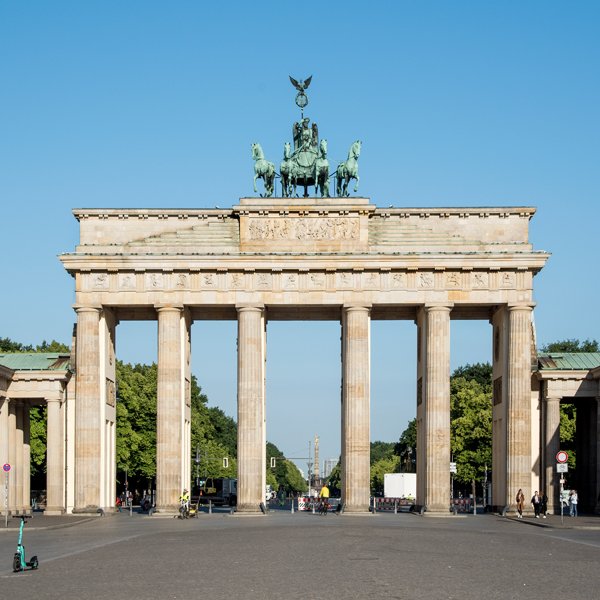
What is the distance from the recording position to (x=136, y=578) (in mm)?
22672

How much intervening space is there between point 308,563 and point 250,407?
103 feet

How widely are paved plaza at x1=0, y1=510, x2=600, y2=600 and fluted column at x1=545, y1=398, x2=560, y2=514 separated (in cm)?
1545

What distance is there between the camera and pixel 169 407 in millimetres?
56188

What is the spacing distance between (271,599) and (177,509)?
37148mm

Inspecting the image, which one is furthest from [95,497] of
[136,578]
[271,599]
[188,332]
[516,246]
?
[271,599]

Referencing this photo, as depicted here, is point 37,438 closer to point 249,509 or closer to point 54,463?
point 54,463

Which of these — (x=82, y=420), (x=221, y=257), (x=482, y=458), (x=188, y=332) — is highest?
(x=221, y=257)

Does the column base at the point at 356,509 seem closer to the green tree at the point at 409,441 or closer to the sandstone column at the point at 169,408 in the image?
the sandstone column at the point at 169,408

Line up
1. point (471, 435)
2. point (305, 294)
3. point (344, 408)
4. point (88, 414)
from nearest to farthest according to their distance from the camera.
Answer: point (88, 414) → point (305, 294) → point (344, 408) → point (471, 435)

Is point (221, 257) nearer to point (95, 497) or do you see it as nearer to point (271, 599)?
point (95, 497)

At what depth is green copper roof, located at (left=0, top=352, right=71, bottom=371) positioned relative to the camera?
59.3m

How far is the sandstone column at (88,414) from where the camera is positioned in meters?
55.6

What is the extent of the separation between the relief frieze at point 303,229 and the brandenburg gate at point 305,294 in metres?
0.06

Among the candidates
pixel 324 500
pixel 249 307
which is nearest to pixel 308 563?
pixel 324 500
